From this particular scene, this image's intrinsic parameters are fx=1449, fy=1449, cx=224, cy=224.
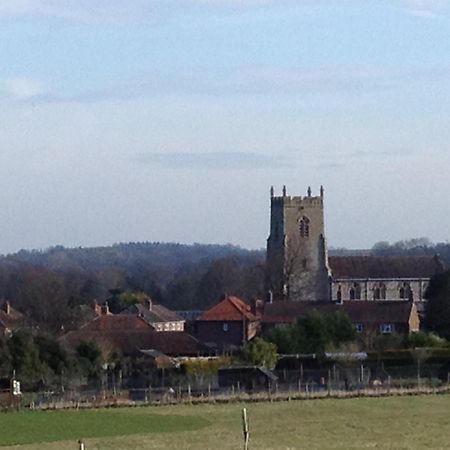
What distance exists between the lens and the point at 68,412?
46.6m

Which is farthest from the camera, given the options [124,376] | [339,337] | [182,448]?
[339,337]

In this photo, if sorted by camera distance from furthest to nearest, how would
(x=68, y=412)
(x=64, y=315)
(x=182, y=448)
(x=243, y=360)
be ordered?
(x=64, y=315), (x=243, y=360), (x=68, y=412), (x=182, y=448)

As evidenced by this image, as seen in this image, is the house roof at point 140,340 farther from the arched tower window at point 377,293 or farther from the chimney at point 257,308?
the arched tower window at point 377,293

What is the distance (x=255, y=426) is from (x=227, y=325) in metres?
48.4

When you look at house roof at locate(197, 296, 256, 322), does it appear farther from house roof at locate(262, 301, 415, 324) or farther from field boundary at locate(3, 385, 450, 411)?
field boundary at locate(3, 385, 450, 411)

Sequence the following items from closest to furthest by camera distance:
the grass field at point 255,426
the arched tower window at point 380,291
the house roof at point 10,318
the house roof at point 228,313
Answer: the grass field at point 255,426, the house roof at point 10,318, the house roof at point 228,313, the arched tower window at point 380,291

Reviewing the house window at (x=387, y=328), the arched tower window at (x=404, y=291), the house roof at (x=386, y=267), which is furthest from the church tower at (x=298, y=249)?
the house window at (x=387, y=328)

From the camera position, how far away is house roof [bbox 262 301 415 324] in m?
83.4

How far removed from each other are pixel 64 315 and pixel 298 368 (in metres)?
29.3

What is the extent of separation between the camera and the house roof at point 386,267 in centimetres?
10944

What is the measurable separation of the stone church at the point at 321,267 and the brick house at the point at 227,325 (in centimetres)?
1732

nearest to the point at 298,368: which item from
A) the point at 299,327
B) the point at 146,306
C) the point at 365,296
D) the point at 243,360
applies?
the point at 243,360

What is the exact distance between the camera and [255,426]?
38.6 meters

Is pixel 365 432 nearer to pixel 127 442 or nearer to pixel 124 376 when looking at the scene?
pixel 127 442
